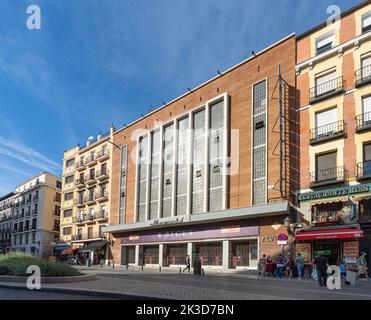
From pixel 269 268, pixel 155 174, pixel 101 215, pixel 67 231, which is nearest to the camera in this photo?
pixel 269 268

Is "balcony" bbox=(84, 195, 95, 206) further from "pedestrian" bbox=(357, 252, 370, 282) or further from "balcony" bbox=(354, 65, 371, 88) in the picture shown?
"pedestrian" bbox=(357, 252, 370, 282)

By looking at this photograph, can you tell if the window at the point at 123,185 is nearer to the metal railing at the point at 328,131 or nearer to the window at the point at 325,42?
the metal railing at the point at 328,131

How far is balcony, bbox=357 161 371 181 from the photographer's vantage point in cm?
2441

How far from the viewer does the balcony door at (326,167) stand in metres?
26.8

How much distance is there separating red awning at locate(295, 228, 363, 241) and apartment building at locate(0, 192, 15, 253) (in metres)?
68.1

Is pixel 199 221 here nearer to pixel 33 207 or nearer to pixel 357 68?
pixel 357 68

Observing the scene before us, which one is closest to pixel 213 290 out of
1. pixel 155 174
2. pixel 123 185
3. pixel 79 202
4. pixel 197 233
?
pixel 197 233

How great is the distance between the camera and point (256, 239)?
3134cm

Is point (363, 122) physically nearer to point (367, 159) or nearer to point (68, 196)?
point (367, 159)

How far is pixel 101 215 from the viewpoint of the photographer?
53.4 m

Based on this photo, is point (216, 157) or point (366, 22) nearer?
point (366, 22)

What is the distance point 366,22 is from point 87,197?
41.1m
